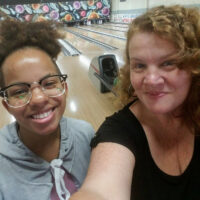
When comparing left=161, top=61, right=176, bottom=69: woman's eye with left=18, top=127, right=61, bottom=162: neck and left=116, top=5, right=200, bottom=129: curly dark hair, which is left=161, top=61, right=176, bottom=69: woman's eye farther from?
left=18, top=127, right=61, bottom=162: neck

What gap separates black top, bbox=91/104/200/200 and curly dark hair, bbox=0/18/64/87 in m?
0.40

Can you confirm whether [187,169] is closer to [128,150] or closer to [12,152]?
[128,150]

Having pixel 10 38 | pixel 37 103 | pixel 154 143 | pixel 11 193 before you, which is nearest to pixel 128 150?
pixel 154 143

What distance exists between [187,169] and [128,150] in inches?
9.5

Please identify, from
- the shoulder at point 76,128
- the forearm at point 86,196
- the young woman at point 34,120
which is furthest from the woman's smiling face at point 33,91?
the forearm at point 86,196

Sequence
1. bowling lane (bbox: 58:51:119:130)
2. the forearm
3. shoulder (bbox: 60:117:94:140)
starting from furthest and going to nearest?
bowling lane (bbox: 58:51:119:130) < shoulder (bbox: 60:117:94:140) < the forearm

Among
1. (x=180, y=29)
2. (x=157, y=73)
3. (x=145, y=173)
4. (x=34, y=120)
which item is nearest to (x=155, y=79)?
(x=157, y=73)

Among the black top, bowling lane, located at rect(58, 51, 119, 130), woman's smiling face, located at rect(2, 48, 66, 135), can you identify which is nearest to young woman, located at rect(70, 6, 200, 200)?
the black top

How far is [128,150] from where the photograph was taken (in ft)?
2.52

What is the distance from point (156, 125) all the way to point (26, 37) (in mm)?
605

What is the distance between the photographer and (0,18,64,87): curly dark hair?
2.77 feet

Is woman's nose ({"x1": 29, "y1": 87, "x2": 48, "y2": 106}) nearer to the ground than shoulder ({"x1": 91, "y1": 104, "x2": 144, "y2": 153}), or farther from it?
farther from it

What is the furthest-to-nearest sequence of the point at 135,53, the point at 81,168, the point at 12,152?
the point at 81,168, the point at 12,152, the point at 135,53

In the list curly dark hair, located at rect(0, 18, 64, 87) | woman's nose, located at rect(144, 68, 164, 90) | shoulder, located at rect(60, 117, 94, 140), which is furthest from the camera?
shoulder, located at rect(60, 117, 94, 140)
